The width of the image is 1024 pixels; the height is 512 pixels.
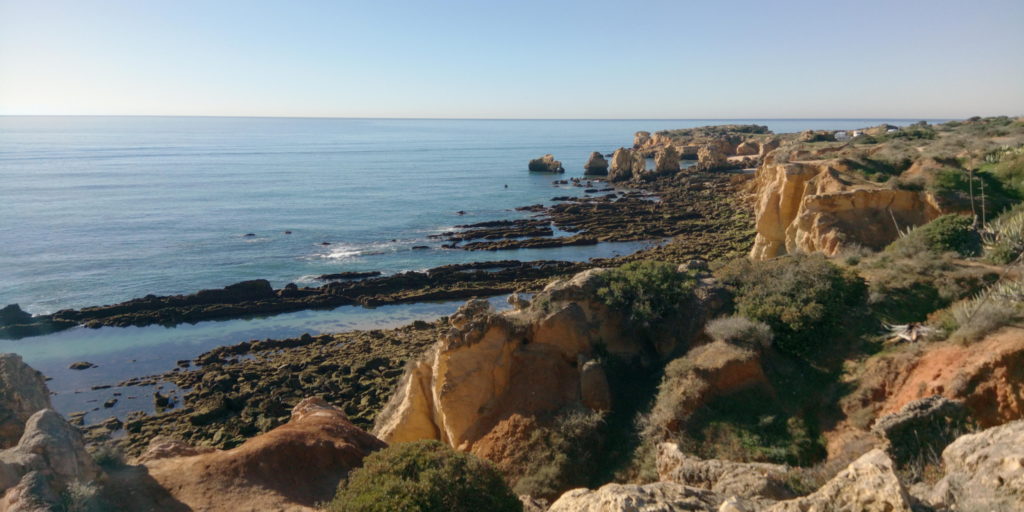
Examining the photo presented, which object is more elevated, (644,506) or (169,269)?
(644,506)

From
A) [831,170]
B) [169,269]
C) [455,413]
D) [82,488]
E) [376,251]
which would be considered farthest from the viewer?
[376,251]

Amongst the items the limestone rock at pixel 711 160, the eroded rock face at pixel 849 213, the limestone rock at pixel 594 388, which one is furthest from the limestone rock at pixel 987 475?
the limestone rock at pixel 711 160

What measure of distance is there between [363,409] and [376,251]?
26.4 metres

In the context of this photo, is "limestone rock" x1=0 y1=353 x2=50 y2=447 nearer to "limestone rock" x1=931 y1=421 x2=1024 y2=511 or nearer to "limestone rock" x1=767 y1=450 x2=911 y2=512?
"limestone rock" x1=767 y1=450 x2=911 y2=512

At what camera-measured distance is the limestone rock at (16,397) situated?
12.9 meters

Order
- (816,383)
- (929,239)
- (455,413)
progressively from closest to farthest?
(816,383) < (455,413) < (929,239)

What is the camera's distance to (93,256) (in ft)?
147

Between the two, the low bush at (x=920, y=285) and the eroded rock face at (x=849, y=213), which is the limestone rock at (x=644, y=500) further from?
the eroded rock face at (x=849, y=213)

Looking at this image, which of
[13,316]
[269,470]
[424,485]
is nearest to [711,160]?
[13,316]

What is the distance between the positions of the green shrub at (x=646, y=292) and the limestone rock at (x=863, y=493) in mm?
8744

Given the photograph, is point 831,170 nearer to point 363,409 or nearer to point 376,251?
point 363,409

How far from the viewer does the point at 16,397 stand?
44.0ft

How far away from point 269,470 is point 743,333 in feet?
35.4

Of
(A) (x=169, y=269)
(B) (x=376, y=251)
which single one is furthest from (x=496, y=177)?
(A) (x=169, y=269)
